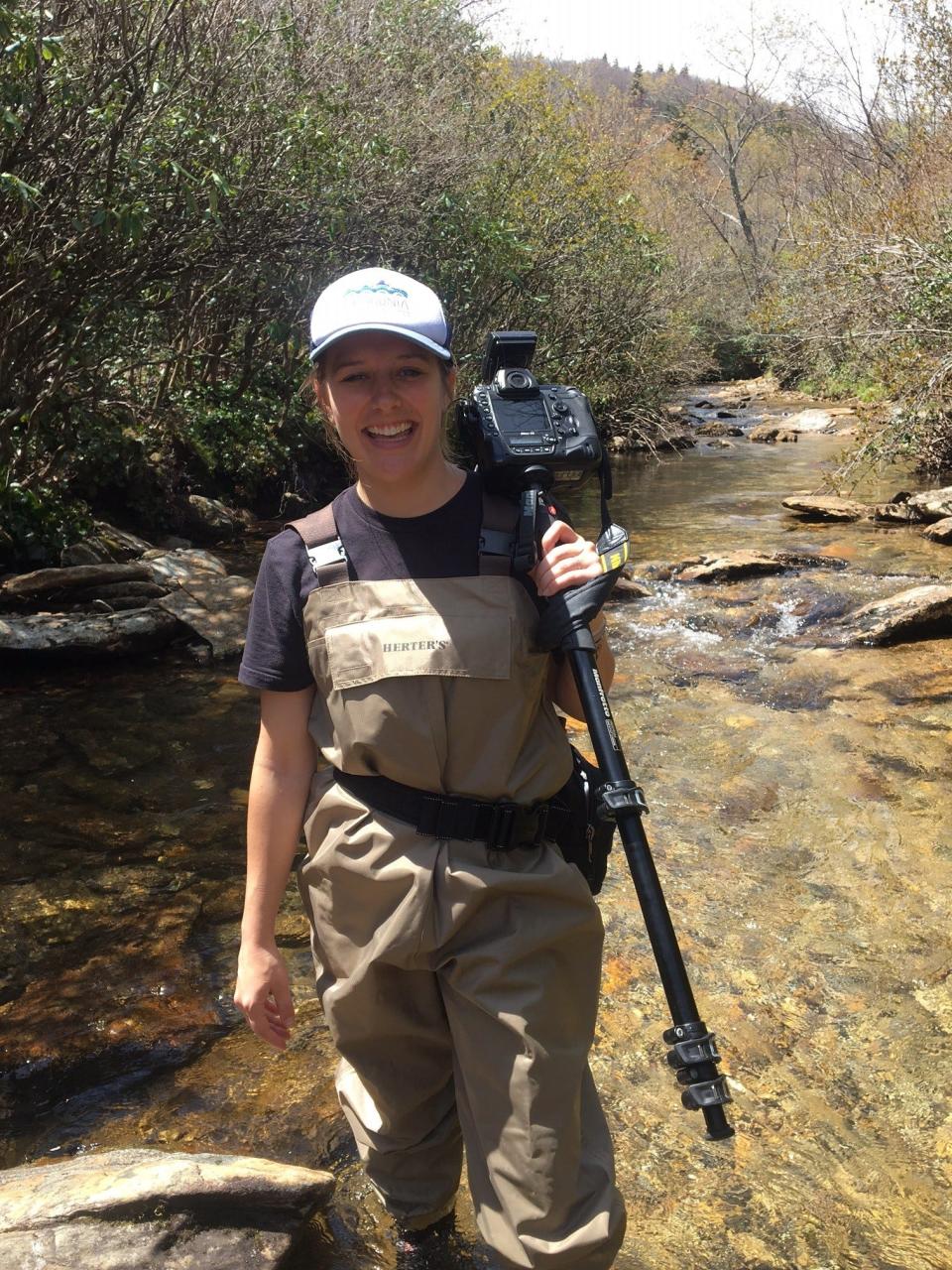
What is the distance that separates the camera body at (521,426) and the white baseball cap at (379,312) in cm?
13

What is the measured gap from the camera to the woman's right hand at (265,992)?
2102mm

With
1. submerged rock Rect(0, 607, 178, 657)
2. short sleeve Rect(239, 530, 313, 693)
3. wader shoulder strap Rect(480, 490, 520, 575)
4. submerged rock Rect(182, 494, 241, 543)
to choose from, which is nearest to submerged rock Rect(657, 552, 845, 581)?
submerged rock Rect(182, 494, 241, 543)

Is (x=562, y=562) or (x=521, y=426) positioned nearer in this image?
(x=562, y=562)

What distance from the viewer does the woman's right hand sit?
2.10 meters

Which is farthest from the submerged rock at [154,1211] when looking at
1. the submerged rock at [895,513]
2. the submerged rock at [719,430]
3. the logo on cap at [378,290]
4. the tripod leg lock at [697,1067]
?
the submerged rock at [719,430]

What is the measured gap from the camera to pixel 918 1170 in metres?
2.73

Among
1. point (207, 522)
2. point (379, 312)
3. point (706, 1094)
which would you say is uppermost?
point (379, 312)

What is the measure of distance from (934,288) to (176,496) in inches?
317

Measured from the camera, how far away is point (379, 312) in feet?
6.21


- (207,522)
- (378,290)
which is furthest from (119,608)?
(378,290)

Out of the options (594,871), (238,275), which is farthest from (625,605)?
(594,871)

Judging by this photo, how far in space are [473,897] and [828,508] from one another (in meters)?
11.8

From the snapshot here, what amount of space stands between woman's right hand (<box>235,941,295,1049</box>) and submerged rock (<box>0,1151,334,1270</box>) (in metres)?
0.31

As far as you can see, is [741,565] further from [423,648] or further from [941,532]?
[423,648]
